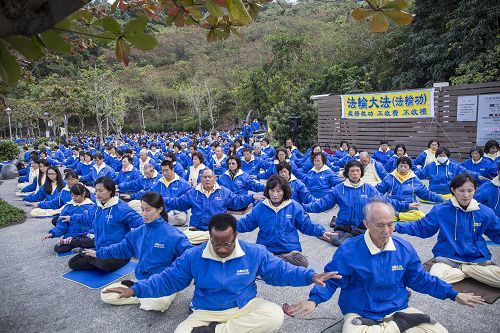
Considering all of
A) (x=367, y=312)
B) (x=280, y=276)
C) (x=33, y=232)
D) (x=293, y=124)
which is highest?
(x=293, y=124)

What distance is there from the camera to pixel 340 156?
11758 millimetres

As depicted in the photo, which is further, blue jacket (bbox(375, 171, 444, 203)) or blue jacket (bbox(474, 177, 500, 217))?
blue jacket (bbox(375, 171, 444, 203))

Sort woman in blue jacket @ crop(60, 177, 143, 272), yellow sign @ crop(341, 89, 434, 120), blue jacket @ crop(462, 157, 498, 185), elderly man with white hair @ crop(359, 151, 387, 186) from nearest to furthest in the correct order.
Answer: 1. woman in blue jacket @ crop(60, 177, 143, 272)
2. elderly man with white hair @ crop(359, 151, 387, 186)
3. blue jacket @ crop(462, 157, 498, 185)
4. yellow sign @ crop(341, 89, 434, 120)

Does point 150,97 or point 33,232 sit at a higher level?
point 150,97

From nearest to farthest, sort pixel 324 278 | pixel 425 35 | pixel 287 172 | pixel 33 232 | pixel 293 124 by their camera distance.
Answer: pixel 324 278 → pixel 287 172 → pixel 33 232 → pixel 425 35 → pixel 293 124

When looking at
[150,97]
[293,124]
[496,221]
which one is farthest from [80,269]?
[150,97]

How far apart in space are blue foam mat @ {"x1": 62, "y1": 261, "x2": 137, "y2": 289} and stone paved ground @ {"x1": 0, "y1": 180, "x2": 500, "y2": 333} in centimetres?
9

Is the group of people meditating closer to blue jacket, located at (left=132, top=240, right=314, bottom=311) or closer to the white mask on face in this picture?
blue jacket, located at (left=132, top=240, right=314, bottom=311)

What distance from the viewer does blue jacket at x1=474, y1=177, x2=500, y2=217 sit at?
4930 millimetres

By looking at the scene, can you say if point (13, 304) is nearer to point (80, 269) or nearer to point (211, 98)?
point (80, 269)

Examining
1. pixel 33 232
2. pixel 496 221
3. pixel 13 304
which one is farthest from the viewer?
pixel 33 232

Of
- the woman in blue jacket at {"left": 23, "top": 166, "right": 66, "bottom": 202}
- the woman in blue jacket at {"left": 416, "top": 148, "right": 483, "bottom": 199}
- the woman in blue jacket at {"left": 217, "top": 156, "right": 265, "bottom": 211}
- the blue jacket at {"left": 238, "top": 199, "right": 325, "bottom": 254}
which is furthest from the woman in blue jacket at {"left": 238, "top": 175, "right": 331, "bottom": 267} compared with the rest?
the woman in blue jacket at {"left": 416, "top": 148, "right": 483, "bottom": 199}

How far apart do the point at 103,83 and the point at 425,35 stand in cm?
2025

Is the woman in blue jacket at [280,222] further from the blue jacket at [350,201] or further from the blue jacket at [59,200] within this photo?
the blue jacket at [59,200]
